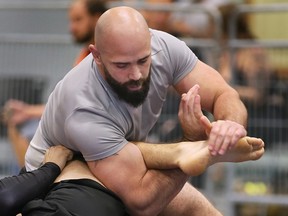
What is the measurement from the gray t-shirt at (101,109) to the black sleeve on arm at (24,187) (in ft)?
0.52

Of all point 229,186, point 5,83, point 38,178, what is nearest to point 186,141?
point 38,178

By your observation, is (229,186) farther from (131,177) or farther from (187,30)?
(131,177)

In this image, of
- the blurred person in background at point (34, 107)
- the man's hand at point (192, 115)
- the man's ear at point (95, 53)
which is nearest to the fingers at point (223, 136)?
the man's hand at point (192, 115)

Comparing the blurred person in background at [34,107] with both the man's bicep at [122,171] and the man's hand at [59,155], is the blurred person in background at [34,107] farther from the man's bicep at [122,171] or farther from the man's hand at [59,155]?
the man's bicep at [122,171]

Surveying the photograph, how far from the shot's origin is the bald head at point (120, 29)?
3.57m

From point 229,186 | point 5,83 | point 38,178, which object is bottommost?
point 229,186

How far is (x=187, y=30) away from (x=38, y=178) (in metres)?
2.57

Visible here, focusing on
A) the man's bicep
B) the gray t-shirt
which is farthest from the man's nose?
the man's bicep

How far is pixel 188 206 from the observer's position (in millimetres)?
4004

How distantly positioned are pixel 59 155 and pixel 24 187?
0.81 ft

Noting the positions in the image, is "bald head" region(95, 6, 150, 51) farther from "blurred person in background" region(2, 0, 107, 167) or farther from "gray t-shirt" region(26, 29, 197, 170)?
"blurred person in background" region(2, 0, 107, 167)

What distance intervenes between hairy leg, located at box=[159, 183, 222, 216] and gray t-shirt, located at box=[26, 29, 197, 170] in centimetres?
33

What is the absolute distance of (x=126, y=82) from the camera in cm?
359

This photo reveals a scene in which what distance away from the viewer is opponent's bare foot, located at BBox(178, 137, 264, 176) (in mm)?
3424
